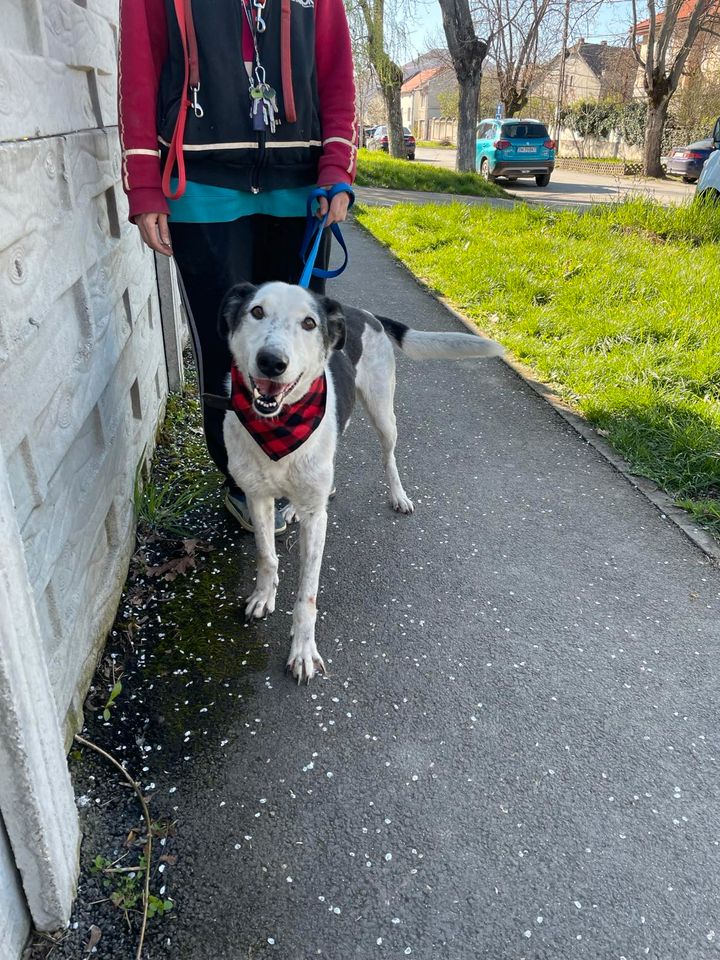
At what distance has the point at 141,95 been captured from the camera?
242 cm

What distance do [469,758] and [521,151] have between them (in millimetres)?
22370

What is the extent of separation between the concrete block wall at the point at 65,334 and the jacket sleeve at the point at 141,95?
0.16 metres

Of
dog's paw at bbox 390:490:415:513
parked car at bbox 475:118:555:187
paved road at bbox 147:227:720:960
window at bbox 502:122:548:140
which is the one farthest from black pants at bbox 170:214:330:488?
window at bbox 502:122:548:140

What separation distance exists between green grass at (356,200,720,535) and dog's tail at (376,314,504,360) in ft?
4.49

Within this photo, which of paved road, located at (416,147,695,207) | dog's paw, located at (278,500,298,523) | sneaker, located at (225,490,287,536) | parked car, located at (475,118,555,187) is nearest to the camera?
sneaker, located at (225,490,287,536)

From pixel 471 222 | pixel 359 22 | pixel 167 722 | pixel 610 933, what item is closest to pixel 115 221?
pixel 167 722

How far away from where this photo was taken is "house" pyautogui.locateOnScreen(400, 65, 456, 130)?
246ft

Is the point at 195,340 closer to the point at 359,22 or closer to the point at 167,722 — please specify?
the point at 167,722

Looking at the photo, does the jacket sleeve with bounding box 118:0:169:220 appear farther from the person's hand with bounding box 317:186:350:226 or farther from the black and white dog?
the person's hand with bounding box 317:186:350:226

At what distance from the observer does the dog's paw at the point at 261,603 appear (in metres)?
2.81

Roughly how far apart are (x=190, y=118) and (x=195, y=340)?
86 centimetres

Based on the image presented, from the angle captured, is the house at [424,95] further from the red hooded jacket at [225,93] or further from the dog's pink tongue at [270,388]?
the dog's pink tongue at [270,388]

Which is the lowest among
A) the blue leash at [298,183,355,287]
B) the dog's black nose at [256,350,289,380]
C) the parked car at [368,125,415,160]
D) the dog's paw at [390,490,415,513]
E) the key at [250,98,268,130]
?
the dog's paw at [390,490,415,513]

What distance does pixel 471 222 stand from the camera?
35.1 feet
